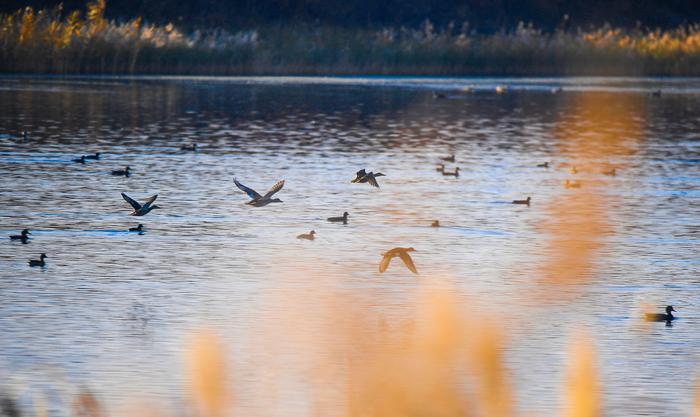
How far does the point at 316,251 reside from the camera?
1352cm

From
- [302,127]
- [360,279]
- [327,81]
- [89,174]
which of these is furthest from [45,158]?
[327,81]

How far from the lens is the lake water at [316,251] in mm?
8914

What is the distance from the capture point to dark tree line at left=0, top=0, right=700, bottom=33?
7675 cm

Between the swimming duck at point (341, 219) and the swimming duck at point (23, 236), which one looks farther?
the swimming duck at point (341, 219)

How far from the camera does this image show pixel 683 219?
16.1m

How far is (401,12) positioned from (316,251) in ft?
227

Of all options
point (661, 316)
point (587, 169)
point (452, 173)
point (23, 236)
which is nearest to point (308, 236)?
point (23, 236)

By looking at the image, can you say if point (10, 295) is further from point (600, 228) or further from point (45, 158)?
point (45, 158)

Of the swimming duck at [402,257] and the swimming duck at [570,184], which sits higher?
the swimming duck at [402,257]

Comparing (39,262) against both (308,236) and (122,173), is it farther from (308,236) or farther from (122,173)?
(122,173)

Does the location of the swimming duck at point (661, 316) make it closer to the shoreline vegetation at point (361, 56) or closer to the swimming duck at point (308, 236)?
the swimming duck at point (308, 236)

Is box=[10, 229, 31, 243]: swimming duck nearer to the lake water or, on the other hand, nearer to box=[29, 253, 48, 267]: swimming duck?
the lake water

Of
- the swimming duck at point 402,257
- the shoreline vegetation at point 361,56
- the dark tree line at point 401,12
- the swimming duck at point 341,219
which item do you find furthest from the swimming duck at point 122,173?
the dark tree line at point 401,12

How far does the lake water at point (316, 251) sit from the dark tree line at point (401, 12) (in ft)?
154
